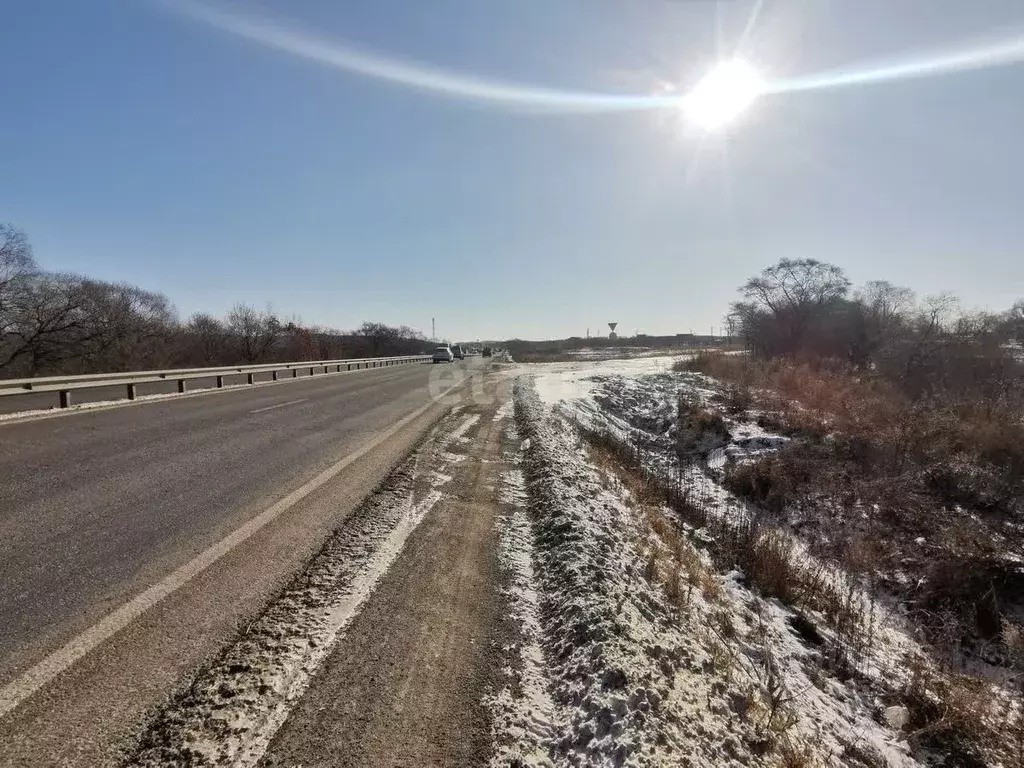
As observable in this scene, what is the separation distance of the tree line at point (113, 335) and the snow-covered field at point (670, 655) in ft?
132

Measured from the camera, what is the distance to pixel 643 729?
95.0 inches

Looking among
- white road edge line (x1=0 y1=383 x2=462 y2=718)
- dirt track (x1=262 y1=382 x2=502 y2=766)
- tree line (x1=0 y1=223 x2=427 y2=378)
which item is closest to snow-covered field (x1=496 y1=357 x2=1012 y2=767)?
dirt track (x1=262 y1=382 x2=502 y2=766)

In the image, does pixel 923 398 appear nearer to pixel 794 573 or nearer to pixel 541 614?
pixel 794 573

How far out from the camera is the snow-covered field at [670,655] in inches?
98.0

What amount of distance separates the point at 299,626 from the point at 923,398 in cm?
2302

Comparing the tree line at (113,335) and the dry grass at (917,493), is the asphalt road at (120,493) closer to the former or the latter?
the dry grass at (917,493)

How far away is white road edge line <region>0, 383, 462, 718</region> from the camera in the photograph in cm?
241

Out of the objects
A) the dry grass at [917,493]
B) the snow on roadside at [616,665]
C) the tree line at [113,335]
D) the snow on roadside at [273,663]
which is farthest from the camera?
the tree line at [113,335]

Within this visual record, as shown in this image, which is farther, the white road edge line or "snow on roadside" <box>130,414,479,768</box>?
the white road edge line

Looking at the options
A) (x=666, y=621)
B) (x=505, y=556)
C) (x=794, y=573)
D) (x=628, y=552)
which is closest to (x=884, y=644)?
(x=794, y=573)

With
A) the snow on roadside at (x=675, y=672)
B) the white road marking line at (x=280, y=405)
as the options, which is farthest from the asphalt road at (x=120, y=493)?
the snow on roadside at (x=675, y=672)

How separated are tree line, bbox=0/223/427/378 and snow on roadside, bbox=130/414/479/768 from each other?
3974 centimetres

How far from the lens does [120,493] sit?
549cm

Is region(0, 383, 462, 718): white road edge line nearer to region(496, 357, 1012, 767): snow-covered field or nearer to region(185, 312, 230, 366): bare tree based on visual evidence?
region(496, 357, 1012, 767): snow-covered field
